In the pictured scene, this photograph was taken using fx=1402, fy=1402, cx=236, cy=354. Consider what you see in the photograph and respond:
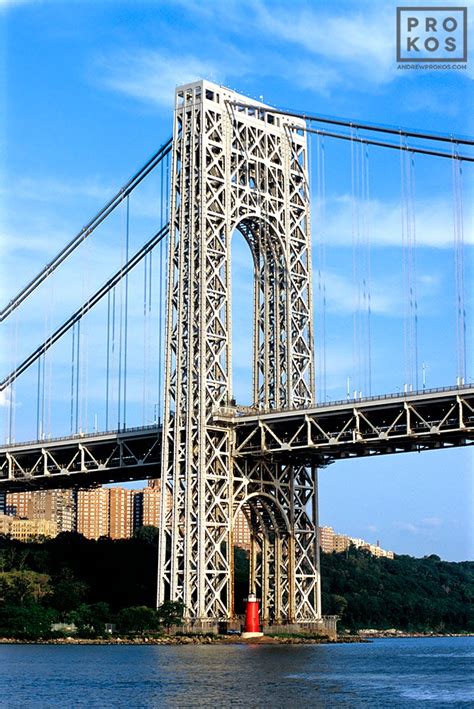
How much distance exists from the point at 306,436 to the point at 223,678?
29231mm

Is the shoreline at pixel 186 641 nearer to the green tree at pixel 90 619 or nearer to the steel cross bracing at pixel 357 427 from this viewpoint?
the green tree at pixel 90 619

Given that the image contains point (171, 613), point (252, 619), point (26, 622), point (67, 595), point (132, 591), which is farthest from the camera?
point (132, 591)

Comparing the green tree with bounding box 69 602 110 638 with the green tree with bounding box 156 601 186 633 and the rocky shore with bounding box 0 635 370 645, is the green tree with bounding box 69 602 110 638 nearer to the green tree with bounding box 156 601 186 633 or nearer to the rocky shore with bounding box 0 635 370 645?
the rocky shore with bounding box 0 635 370 645

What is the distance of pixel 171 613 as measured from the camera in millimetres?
83188

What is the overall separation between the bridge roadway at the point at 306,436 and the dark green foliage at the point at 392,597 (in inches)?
2100

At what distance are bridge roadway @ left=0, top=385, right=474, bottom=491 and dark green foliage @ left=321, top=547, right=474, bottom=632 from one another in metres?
53.3

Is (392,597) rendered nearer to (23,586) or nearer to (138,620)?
(23,586)

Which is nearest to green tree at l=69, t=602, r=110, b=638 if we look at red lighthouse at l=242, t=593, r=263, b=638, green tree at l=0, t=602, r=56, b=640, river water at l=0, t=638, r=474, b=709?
green tree at l=0, t=602, r=56, b=640

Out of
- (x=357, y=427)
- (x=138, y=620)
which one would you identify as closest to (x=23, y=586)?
(x=138, y=620)

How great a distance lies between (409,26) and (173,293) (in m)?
40.3

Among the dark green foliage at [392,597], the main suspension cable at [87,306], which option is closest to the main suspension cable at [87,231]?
the main suspension cable at [87,306]

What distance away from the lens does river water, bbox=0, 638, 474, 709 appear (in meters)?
50.6

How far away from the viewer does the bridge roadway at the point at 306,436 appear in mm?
78500

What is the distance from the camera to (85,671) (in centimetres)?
6300
